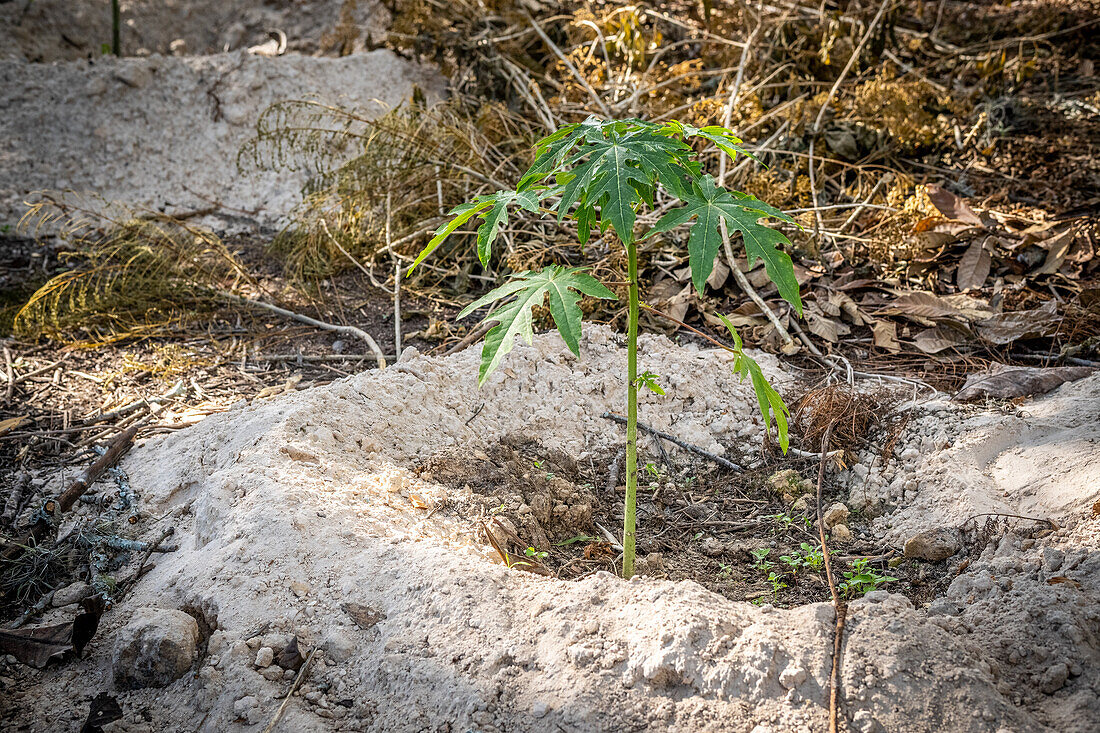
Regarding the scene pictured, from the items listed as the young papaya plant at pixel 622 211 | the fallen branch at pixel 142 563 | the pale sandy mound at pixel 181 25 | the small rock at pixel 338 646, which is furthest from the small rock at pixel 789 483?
the pale sandy mound at pixel 181 25

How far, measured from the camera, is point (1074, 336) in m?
2.99

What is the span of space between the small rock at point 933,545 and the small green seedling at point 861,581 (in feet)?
0.44

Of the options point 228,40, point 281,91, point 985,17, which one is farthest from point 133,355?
point 985,17

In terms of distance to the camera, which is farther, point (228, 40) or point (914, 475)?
point (228, 40)

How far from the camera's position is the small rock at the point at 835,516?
221 centimetres

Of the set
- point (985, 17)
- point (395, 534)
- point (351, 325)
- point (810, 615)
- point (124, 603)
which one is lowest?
point (351, 325)

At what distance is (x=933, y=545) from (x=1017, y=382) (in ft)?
3.39

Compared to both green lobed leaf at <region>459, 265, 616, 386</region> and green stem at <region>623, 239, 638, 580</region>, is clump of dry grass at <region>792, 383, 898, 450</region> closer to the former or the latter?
green stem at <region>623, 239, 638, 580</region>

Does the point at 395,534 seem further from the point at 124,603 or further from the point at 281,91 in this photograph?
the point at 281,91

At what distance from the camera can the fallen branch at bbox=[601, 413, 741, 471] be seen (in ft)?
8.28

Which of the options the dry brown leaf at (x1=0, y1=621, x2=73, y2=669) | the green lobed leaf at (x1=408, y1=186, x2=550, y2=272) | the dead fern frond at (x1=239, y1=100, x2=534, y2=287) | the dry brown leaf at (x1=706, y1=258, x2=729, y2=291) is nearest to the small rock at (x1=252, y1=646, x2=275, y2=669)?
the dry brown leaf at (x1=0, y1=621, x2=73, y2=669)

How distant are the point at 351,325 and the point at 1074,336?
11.5 ft

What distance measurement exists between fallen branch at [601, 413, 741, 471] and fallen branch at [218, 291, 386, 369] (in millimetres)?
1217

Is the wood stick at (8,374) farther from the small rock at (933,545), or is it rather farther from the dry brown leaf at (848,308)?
the dry brown leaf at (848,308)
